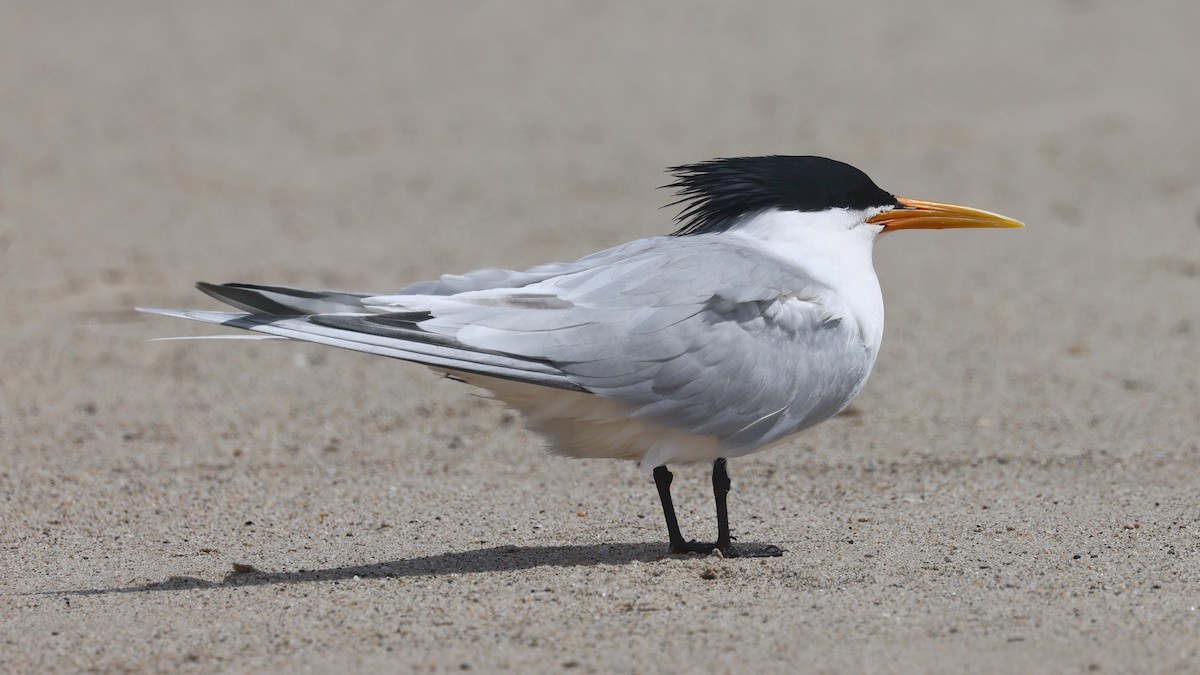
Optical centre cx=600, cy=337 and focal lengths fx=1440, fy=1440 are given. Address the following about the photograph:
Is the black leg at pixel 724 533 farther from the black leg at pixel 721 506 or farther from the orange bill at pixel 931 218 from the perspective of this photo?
the orange bill at pixel 931 218

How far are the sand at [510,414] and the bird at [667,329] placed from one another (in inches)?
17.6

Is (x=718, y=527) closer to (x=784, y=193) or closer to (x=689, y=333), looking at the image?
(x=689, y=333)

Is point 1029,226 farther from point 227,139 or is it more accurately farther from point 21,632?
point 21,632

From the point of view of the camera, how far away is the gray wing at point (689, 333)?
14.1 ft

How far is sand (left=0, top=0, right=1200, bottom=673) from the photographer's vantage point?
4.04 m

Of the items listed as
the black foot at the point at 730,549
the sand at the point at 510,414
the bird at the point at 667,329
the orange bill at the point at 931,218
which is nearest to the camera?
the sand at the point at 510,414

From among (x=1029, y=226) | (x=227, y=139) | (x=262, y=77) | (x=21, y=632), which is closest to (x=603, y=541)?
(x=21, y=632)

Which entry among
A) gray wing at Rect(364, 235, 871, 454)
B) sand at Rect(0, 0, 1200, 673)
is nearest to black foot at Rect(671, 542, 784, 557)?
sand at Rect(0, 0, 1200, 673)

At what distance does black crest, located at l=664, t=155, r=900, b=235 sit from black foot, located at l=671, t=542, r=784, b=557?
1.08m

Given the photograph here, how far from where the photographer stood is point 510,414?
6.92 metres

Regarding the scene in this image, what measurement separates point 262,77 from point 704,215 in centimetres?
868

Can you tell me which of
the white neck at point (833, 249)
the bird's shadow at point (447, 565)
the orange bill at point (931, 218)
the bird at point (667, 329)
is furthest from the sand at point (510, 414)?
the orange bill at point (931, 218)

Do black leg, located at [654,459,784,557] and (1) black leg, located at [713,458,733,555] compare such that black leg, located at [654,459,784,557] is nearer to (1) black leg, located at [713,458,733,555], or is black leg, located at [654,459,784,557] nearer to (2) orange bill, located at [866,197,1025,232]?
(1) black leg, located at [713,458,733,555]

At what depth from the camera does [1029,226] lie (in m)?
9.94
